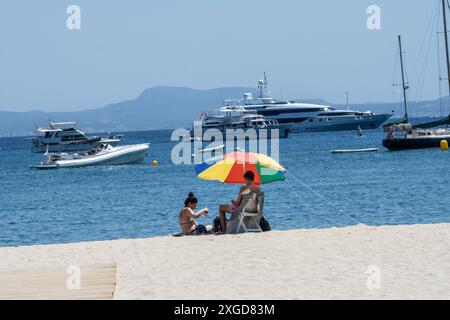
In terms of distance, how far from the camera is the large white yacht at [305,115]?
477 ft

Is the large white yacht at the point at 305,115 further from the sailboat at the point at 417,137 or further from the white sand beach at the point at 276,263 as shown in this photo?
the white sand beach at the point at 276,263

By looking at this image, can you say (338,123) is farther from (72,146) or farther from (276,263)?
(276,263)

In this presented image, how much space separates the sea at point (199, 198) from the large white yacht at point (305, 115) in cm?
8748

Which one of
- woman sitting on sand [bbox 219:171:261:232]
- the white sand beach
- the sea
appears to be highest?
woman sitting on sand [bbox 219:171:261:232]

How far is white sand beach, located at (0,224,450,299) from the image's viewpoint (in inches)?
372

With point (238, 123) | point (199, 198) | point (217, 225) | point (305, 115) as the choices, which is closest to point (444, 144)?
point (199, 198)

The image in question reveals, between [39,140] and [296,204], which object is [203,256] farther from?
[39,140]

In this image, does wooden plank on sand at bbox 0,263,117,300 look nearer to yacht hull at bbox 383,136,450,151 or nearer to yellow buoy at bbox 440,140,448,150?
yacht hull at bbox 383,136,450,151

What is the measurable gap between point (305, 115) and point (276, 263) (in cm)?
13999

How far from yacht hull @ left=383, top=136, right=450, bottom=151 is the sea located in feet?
9.19

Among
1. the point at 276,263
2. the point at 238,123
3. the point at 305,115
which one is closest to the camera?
the point at 276,263

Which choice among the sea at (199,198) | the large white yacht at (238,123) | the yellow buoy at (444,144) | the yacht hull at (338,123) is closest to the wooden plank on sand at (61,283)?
the sea at (199,198)

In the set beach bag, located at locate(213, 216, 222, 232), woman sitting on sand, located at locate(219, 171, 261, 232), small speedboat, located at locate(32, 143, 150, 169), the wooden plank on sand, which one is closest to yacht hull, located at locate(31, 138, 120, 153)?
small speedboat, located at locate(32, 143, 150, 169)

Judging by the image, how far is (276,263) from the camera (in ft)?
36.6
